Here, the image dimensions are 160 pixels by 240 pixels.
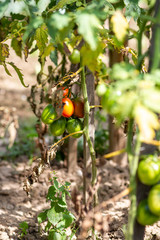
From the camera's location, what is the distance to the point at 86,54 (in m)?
0.88

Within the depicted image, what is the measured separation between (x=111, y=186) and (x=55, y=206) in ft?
2.59

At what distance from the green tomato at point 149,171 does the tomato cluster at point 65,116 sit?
47cm

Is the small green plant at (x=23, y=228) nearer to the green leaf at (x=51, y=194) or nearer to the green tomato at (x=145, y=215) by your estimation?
the green leaf at (x=51, y=194)

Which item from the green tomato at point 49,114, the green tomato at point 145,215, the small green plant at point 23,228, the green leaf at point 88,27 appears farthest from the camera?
the small green plant at point 23,228

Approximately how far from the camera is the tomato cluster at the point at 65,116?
1268mm

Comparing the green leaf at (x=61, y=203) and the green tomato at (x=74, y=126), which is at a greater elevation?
the green tomato at (x=74, y=126)

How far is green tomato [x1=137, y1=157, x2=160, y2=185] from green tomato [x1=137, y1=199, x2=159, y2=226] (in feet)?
0.30

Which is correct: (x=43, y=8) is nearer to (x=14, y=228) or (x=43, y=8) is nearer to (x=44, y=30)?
(x=44, y=30)

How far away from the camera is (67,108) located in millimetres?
1278

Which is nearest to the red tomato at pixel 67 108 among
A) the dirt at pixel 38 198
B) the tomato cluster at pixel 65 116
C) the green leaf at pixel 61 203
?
the tomato cluster at pixel 65 116

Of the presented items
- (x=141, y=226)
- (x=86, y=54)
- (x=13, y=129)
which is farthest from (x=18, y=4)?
(x=141, y=226)

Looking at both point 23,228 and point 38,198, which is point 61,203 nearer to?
point 23,228

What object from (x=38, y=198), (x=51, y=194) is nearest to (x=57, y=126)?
(x=51, y=194)

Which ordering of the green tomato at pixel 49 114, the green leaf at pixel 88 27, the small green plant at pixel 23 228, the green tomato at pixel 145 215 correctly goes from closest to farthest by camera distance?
the green leaf at pixel 88 27
the green tomato at pixel 145 215
the green tomato at pixel 49 114
the small green plant at pixel 23 228
